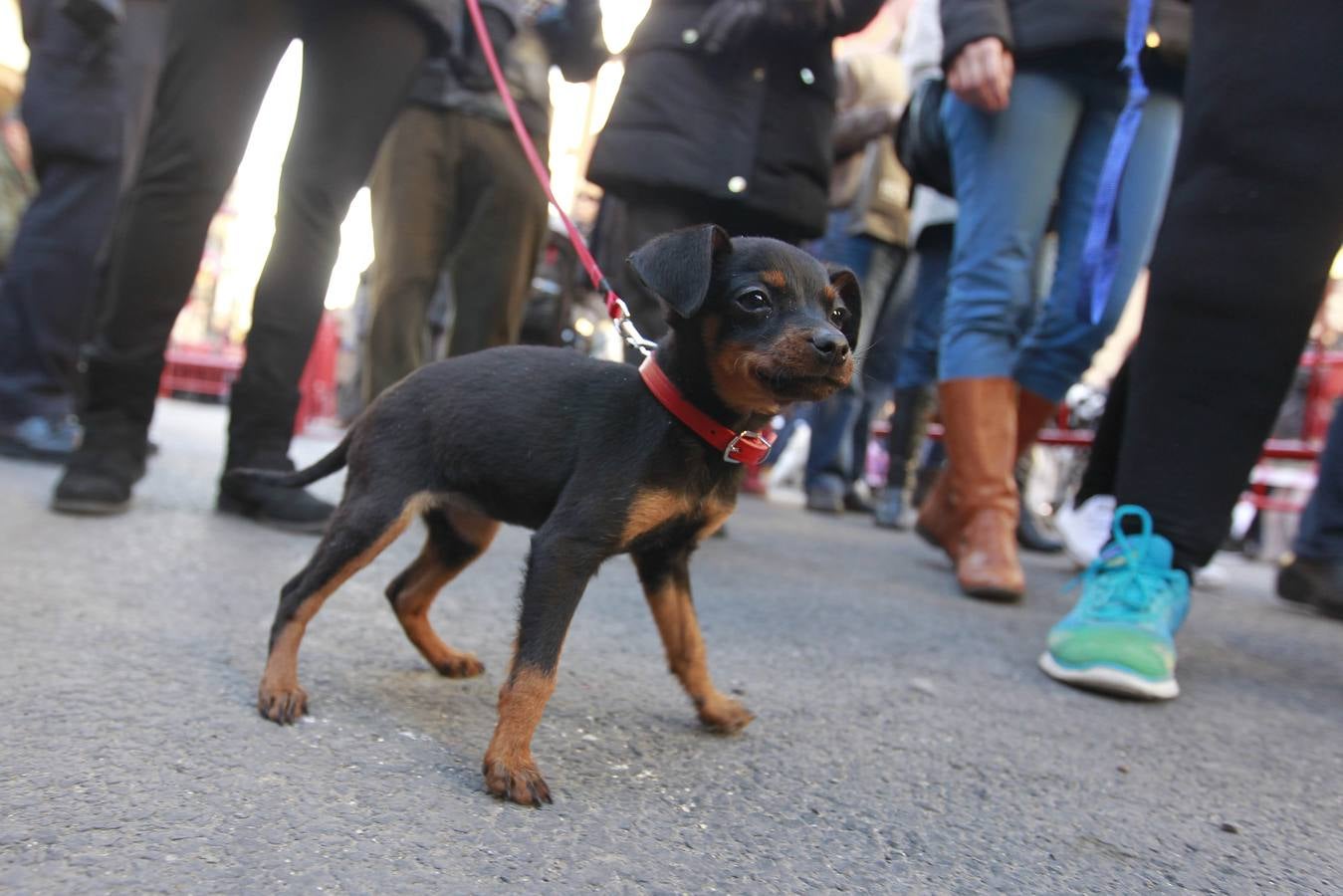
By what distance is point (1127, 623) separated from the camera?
7.90ft

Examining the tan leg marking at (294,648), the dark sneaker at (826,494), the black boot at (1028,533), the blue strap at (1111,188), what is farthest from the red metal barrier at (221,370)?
the tan leg marking at (294,648)

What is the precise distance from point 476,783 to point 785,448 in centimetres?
993

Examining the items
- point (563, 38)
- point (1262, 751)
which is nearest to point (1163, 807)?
point (1262, 751)

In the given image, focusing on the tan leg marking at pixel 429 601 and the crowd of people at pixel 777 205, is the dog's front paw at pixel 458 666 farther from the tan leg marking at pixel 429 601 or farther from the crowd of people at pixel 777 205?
the crowd of people at pixel 777 205

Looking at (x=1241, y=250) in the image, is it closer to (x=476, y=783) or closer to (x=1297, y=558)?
(x=476, y=783)

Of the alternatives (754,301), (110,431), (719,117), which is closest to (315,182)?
Answer: (110,431)

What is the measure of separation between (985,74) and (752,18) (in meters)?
0.88

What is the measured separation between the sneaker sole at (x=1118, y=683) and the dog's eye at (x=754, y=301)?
4.34 ft

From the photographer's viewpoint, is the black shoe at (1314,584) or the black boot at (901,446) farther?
the black boot at (901,446)

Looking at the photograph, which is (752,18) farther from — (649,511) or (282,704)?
(282,704)

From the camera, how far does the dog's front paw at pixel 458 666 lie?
2.07 meters

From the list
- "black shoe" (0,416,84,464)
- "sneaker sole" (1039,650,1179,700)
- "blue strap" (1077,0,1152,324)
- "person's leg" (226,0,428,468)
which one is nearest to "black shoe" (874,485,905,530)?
"blue strap" (1077,0,1152,324)

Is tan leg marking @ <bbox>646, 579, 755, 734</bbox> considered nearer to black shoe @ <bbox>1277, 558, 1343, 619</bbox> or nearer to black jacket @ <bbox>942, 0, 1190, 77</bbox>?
black jacket @ <bbox>942, 0, 1190, 77</bbox>

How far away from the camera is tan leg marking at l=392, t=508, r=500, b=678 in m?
2.08
